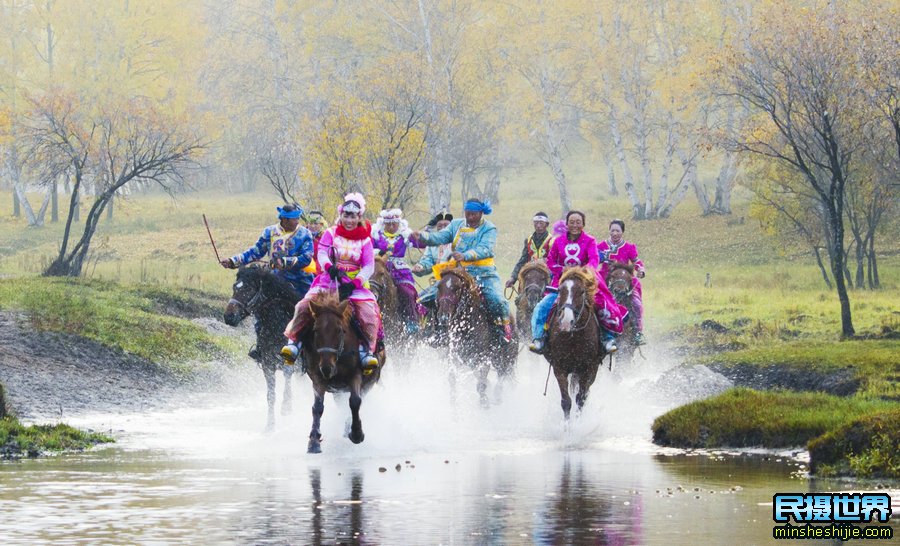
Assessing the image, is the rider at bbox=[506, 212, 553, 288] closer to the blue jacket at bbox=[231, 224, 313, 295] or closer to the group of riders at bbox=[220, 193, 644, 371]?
the group of riders at bbox=[220, 193, 644, 371]

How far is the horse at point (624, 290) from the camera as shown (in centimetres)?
2470

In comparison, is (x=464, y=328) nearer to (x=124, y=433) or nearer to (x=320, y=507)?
(x=124, y=433)

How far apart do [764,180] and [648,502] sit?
44.6 m

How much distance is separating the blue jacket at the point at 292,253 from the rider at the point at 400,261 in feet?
7.77

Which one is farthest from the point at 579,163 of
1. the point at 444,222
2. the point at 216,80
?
the point at 444,222

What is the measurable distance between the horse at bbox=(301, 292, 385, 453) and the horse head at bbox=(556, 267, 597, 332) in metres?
2.79

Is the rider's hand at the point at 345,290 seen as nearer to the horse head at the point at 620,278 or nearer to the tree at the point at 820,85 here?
the horse head at the point at 620,278

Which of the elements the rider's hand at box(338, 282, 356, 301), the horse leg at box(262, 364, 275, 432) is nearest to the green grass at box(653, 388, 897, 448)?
the rider's hand at box(338, 282, 356, 301)

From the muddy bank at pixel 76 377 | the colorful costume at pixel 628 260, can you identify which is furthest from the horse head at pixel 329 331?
the colorful costume at pixel 628 260

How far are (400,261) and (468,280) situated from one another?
7.44ft

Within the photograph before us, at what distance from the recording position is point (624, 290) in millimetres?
24656

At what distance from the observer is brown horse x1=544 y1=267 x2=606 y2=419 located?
18781 mm

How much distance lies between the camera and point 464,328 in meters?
21.9

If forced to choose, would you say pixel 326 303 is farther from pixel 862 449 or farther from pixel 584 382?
pixel 862 449
